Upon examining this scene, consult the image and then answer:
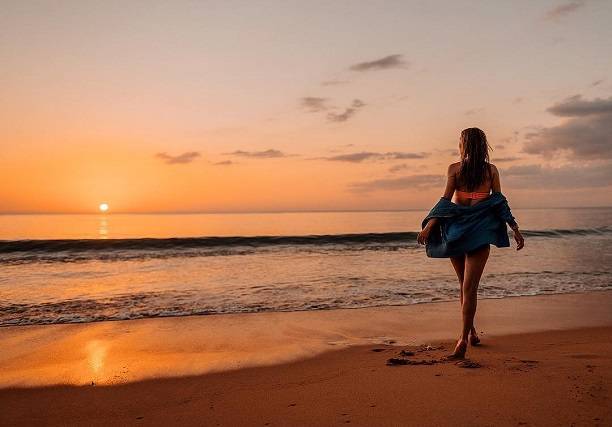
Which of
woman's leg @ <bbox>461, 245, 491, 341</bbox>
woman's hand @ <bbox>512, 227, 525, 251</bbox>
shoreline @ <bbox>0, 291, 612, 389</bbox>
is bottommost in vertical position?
shoreline @ <bbox>0, 291, 612, 389</bbox>

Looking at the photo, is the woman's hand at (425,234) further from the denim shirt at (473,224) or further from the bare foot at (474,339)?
the bare foot at (474,339)

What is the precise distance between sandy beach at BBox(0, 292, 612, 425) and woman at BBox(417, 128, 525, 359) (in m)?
0.67

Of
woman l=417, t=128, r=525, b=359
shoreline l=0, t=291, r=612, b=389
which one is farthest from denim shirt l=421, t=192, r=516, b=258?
shoreline l=0, t=291, r=612, b=389

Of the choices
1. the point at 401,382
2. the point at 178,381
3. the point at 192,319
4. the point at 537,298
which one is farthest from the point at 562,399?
the point at 537,298

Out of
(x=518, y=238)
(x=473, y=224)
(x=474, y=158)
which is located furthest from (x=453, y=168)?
(x=518, y=238)

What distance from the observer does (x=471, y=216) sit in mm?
4516

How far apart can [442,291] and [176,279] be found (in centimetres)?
658

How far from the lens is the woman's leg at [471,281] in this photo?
4.54 meters

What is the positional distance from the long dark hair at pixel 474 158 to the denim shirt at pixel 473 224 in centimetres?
23

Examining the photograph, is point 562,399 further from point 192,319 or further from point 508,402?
point 192,319

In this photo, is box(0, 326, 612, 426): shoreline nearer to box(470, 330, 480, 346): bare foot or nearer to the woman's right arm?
box(470, 330, 480, 346): bare foot

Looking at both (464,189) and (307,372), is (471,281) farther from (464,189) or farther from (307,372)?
(307,372)

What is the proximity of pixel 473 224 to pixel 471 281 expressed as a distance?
1.83 feet

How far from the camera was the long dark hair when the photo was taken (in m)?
4.46
